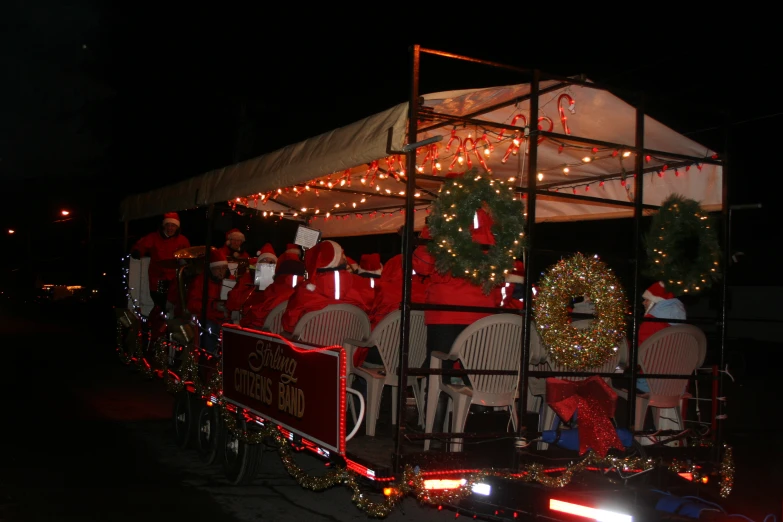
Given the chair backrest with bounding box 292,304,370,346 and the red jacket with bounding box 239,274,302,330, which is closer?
the chair backrest with bounding box 292,304,370,346

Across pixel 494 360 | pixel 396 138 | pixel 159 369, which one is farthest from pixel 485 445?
pixel 159 369

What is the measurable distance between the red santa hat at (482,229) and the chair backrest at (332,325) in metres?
1.81

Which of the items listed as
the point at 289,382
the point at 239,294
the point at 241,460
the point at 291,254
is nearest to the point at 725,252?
the point at 289,382

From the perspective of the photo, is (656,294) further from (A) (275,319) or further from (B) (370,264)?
(A) (275,319)

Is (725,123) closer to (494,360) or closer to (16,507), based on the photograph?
(494,360)

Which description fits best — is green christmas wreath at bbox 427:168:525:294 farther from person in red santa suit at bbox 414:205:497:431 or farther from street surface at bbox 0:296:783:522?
street surface at bbox 0:296:783:522

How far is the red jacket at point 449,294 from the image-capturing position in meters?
4.95

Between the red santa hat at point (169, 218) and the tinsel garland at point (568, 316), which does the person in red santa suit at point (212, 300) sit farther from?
the tinsel garland at point (568, 316)

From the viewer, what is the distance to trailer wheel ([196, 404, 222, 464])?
682 centimetres

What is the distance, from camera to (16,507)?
5.56 meters

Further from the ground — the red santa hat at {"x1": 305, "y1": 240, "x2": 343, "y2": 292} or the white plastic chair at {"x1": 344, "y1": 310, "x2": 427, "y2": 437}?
the red santa hat at {"x1": 305, "y1": 240, "x2": 343, "y2": 292}

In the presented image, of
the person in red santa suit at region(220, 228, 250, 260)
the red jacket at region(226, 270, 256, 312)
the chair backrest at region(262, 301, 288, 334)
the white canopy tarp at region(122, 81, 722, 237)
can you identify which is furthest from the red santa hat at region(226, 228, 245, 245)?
the chair backrest at region(262, 301, 288, 334)

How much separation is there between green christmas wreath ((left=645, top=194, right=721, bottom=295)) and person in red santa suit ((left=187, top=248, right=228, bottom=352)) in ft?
14.5

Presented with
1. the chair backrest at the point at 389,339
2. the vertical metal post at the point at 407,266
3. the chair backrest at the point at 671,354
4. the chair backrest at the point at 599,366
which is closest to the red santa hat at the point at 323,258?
the chair backrest at the point at 389,339
